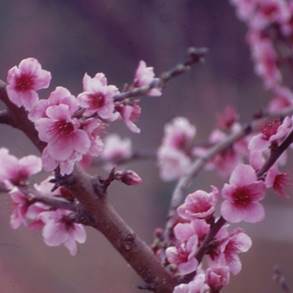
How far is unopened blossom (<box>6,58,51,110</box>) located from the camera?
792 mm

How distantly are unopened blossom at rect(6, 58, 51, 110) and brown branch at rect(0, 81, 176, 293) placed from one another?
0.02m

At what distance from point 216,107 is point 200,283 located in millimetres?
3125

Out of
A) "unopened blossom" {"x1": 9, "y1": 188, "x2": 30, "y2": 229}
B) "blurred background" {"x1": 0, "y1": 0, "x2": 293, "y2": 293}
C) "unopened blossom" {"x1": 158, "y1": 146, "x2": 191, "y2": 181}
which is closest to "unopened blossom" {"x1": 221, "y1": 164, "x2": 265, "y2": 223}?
"unopened blossom" {"x1": 9, "y1": 188, "x2": 30, "y2": 229}

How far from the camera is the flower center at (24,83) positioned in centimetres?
79

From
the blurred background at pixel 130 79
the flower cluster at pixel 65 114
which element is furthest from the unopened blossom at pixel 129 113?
the blurred background at pixel 130 79

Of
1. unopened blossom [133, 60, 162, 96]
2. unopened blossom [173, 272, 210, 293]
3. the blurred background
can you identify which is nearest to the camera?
unopened blossom [173, 272, 210, 293]

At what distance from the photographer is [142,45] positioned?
334 cm

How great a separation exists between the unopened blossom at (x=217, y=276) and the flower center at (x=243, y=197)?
0.24 feet

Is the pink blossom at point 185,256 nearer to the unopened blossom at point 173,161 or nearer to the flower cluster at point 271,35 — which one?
the unopened blossom at point 173,161

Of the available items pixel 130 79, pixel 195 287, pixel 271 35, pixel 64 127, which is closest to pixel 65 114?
pixel 64 127

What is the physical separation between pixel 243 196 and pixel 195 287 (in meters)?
0.12

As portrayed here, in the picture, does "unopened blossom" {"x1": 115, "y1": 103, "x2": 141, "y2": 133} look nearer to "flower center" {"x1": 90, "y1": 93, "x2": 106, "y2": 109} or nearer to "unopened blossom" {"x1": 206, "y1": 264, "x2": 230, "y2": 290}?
"flower center" {"x1": 90, "y1": 93, "x2": 106, "y2": 109}

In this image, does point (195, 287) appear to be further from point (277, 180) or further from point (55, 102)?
point (55, 102)

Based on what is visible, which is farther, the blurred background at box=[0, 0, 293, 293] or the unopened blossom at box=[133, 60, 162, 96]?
the blurred background at box=[0, 0, 293, 293]
